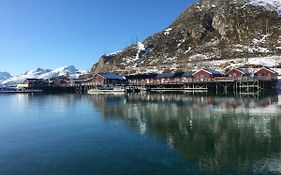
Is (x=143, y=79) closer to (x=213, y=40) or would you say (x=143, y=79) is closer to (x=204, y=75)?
(x=204, y=75)

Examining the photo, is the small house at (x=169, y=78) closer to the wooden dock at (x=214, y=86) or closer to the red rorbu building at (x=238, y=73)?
the wooden dock at (x=214, y=86)

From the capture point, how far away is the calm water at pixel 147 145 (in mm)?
22125

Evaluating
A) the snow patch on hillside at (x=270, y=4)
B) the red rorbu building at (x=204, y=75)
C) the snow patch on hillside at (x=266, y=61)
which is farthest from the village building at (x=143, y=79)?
the snow patch on hillside at (x=270, y=4)

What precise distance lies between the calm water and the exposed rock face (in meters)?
98.0

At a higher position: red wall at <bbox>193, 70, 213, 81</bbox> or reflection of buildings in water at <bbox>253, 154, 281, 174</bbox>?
red wall at <bbox>193, 70, 213, 81</bbox>

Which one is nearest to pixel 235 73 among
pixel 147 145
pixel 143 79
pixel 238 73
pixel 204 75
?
pixel 238 73

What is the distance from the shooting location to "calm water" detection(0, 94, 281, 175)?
72.6 feet

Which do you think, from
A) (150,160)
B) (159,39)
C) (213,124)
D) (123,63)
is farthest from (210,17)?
(150,160)

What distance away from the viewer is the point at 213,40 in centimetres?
17075

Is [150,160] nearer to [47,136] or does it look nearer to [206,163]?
[206,163]

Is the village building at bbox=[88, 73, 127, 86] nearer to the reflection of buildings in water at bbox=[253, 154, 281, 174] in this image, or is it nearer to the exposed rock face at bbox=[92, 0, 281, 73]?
the exposed rock face at bbox=[92, 0, 281, 73]

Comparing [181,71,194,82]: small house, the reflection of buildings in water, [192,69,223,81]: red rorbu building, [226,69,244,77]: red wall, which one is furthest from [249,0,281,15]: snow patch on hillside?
the reflection of buildings in water

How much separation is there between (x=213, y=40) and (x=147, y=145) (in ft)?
492

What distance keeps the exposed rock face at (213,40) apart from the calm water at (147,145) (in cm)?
9803
